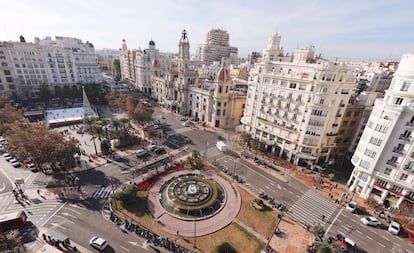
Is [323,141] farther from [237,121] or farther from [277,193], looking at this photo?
[237,121]

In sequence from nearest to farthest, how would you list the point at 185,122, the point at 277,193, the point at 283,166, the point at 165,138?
the point at 277,193 → the point at 283,166 → the point at 165,138 → the point at 185,122

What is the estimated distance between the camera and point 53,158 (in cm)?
5091

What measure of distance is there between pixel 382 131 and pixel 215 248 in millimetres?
48913

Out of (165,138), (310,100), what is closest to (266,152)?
(310,100)

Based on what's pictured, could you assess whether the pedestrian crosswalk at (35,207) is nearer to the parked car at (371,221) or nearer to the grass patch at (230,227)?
the grass patch at (230,227)

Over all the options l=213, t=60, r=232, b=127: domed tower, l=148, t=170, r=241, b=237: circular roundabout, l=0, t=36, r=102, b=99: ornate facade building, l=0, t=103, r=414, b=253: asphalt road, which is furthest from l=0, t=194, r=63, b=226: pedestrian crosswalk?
l=0, t=36, r=102, b=99: ornate facade building

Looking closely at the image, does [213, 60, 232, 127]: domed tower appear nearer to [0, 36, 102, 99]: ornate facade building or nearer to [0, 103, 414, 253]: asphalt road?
[0, 103, 414, 253]: asphalt road

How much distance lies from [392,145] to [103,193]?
73569 millimetres

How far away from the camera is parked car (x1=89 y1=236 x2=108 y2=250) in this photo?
35.6 meters

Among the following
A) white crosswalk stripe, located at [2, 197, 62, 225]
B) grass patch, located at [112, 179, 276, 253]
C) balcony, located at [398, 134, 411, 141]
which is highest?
balcony, located at [398, 134, 411, 141]

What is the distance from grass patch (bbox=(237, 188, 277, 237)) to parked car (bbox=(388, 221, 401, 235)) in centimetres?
2554

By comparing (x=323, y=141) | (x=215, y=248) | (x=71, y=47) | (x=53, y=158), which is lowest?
(x=215, y=248)

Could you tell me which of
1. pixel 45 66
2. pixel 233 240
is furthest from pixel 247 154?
pixel 45 66

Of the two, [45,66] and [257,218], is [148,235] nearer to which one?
[257,218]
